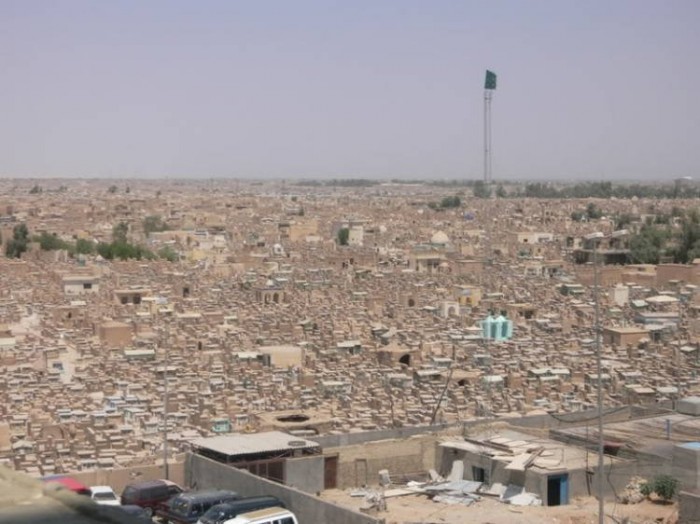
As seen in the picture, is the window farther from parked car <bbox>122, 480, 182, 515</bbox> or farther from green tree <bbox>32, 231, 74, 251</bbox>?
green tree <bbox>32, 231, 74, 251</bbox>

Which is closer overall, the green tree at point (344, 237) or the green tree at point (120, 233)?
the green tree at point (120, 233)

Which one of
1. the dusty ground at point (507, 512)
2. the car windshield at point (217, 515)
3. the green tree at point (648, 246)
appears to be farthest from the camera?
the green tree at point (648, 246)

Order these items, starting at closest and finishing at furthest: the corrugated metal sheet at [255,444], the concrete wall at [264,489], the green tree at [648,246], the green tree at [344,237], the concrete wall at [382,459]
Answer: the concrete wall at [264,489]
the corrugated metal sheet at [255,444]
the concrete wall at [382,459]
the green tree at [648,246]
the green tree at [344,237]

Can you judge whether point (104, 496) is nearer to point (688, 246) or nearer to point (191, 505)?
point (191, 505)

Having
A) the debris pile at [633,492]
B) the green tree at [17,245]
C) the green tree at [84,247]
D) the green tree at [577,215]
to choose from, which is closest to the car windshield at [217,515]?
the debris pile at [633,492]

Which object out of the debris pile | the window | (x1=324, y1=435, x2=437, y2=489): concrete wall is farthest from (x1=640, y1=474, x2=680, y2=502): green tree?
(x1=324, y1=435, x2=437, y2=489): concrete wall

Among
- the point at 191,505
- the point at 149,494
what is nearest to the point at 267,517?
the point at 191,505

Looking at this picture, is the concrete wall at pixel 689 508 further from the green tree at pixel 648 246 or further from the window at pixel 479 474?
the green tree at pixel 648 246
